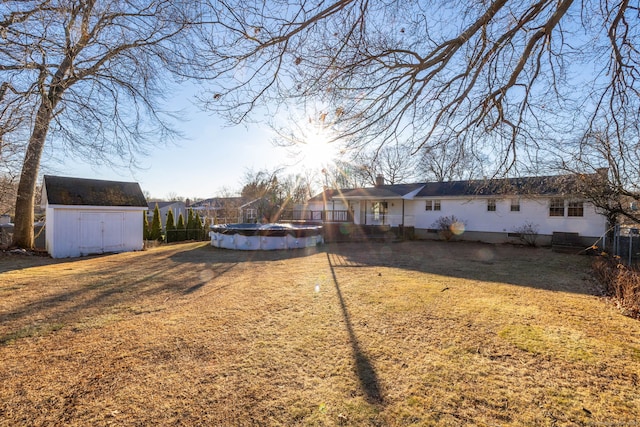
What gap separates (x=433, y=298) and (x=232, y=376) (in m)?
4.47

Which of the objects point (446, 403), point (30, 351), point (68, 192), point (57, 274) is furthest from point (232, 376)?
point (68, 192)

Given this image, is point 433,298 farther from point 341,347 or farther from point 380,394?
point 380,394

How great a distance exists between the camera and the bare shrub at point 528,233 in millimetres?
16609

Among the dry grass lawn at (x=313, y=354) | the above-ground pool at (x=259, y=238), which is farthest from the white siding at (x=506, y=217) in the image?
the dry grass lawn at (x=313, y=354)

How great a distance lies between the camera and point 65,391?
2.83 meters

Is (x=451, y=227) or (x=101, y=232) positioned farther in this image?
(x=451, y=227)

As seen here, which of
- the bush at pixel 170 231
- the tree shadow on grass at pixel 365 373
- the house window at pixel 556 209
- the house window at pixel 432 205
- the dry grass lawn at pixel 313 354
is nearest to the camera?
the dry grass lawn at pixel 313 354

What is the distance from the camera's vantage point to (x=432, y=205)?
20.5m

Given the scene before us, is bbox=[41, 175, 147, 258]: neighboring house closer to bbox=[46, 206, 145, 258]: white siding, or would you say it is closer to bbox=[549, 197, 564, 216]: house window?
bbox=[46, 206, 145, 258]: white siding

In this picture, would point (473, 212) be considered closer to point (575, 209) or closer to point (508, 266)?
point (575, 209)

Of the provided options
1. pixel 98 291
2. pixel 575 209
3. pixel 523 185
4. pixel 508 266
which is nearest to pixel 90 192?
pixel 98 291

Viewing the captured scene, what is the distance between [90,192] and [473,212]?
20.9 meters

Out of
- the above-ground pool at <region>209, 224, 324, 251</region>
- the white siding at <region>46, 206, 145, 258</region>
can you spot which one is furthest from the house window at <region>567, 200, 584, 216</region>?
the white siding at <region>46, 206, 145, 258</region>

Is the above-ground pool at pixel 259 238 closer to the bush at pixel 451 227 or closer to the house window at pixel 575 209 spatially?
the bush at pixel 451 227
